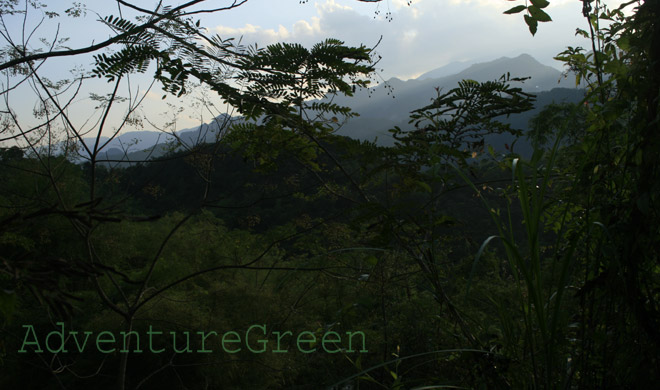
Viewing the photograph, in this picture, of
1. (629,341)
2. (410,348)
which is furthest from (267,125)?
(410,348)

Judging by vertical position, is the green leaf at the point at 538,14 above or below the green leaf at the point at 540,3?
below

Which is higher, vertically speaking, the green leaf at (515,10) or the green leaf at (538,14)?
the green leaf at (515,10)

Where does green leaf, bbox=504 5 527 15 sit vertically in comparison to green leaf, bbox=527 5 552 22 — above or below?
above

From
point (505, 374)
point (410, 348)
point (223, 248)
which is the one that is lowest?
point (410, 348)

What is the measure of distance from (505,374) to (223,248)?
32.5 feet

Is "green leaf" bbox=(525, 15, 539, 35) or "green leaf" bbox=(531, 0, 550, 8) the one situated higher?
"green leaf" bbox=(531, 0, 550, 8)

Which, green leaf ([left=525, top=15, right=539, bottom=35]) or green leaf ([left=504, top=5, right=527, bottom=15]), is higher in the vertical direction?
green leaf ([left=504, top=5, right=527, bottom=15])

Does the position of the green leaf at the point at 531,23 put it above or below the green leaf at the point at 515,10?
below

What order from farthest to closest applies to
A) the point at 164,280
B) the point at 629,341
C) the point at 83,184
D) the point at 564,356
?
the point at 83,184
the point at 164,280
the point at 564,356
the point at 629,341

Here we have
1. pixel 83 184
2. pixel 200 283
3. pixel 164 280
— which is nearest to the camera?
pixel 164 280

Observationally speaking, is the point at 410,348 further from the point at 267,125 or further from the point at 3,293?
the point at 3,293

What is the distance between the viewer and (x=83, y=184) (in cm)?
1105

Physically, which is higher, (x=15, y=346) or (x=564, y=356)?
(x=564, y=356)

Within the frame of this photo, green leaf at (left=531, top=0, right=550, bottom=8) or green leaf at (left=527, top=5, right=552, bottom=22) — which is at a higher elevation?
green leaf at (left=531, top=0, right=550, bottom=8)
